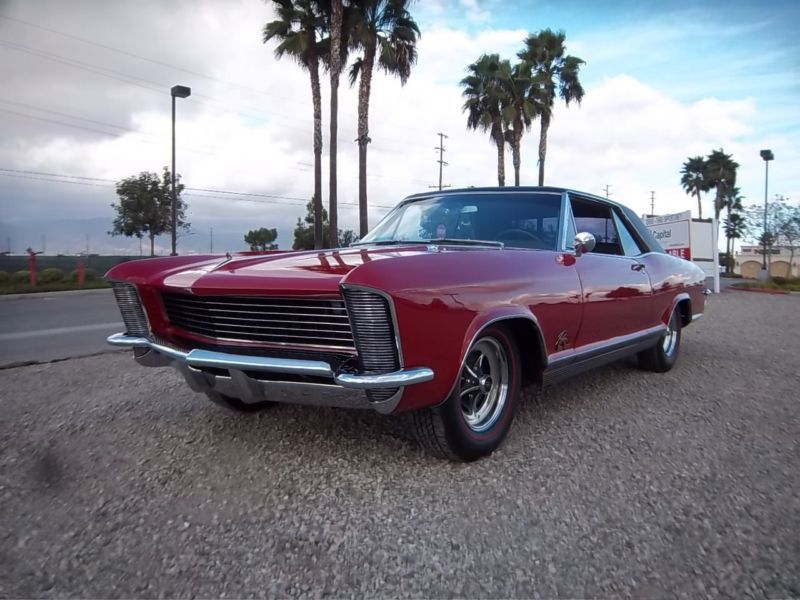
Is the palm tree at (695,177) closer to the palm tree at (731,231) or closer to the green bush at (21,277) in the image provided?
the palm tree at (731,231)

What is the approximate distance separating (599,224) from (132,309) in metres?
3.36

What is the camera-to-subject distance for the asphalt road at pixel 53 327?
611 cm

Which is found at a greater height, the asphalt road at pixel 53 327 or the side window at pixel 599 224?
the side window at pixel 599 224

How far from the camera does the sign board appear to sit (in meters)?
15.4

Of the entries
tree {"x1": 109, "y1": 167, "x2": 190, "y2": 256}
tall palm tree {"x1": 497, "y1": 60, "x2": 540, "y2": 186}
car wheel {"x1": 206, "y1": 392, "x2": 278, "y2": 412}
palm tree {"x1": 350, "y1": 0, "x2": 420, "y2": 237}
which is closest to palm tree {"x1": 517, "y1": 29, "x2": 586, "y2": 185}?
tall palm tree {"x1": 497, "y1": 60, "x2": 540, "y2": 186}

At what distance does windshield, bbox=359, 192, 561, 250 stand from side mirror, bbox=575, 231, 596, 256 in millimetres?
146

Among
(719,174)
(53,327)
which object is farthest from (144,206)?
(719,174)

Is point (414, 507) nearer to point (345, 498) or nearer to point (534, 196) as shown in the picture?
point (345, 498)

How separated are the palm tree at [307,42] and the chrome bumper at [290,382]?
1626 centimetres

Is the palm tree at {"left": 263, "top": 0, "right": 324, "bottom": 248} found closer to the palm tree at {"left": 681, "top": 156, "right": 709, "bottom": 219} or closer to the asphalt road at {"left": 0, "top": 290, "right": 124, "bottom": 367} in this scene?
the asphalt road at {"left": 0, "top": 290, "right": 124, "bottom": 367}

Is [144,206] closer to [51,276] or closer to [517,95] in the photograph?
[51,276]

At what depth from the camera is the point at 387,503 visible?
2.43 meters

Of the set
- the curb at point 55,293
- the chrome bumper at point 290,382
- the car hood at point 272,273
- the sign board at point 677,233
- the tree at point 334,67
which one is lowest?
the curb at point 55,293

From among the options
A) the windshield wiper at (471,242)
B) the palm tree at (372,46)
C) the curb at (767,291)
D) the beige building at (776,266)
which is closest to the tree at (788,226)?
the beige building at (776,266)
